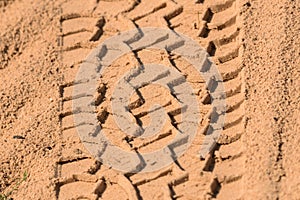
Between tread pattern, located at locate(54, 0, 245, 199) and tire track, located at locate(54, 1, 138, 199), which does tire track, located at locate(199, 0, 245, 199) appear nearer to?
tread pattern, located at locate(54, 0, 245, 199)

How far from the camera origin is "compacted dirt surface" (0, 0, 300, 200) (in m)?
3.25

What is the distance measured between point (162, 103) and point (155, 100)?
1.7 inches

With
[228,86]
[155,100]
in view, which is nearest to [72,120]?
[155,100]

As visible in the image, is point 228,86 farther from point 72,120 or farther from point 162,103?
point 72,120

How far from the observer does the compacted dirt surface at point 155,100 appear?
10.6 ft

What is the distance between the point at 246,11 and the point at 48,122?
42.5 inches

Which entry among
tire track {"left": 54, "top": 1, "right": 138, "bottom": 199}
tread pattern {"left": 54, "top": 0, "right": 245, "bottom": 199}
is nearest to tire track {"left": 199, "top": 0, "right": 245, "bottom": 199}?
tread pattern {"left": 54, "top": 0, "right": 245, "bottom": 199}

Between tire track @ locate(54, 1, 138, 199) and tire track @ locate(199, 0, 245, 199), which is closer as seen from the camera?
tire track @ locate(199, 0, 245, 199)

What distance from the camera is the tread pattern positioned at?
10.7ft

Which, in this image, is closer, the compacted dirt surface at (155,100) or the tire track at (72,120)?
the compacted dirt surface at (155,100)

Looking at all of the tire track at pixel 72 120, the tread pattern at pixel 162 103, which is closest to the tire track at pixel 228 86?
the tread pattern at pixel 162 103

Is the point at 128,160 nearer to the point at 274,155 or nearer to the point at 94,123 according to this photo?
the point at 94,123

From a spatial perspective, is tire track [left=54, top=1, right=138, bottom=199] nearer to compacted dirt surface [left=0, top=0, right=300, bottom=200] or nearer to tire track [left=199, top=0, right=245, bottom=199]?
compacted dirt surface [left=0, top=0, right=300, bottom=200]

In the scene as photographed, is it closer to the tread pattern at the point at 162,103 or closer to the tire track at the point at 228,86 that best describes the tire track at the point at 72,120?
the tread pattern at the point at 162,103
